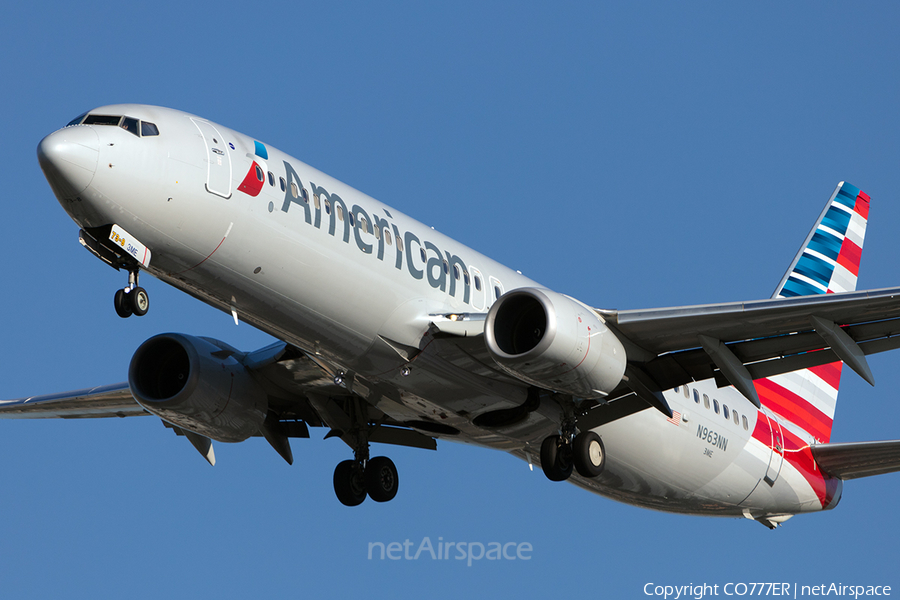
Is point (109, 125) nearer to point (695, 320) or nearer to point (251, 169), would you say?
point (251, 169)

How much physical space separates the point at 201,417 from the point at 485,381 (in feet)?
22.1

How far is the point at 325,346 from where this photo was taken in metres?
19.8

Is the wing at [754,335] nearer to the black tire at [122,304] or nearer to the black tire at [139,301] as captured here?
the black tire at [139,301]

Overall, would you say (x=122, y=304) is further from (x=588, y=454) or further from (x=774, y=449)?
(x=774, y=449)

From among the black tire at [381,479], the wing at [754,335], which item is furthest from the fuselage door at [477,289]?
the black tire at [381,479]

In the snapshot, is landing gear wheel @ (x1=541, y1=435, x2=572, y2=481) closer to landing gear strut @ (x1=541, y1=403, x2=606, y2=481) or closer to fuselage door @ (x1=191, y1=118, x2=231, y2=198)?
landing gear strut @ (x1=541, y1=403, x2=606, y2=481)

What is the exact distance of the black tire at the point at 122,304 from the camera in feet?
56.7

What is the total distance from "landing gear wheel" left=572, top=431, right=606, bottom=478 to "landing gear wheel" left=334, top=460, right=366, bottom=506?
5.68 metres

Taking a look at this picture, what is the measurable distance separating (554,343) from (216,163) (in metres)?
6.61

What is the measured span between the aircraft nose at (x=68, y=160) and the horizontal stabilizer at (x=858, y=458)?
61.8ft

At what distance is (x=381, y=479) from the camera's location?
25.0m

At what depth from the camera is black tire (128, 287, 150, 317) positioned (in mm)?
17328

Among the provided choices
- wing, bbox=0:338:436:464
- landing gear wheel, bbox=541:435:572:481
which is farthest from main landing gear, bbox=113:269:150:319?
landing gear wheel, bbox=541:435:572:481

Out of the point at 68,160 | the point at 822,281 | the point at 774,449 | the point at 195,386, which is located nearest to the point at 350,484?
the point at 195,386
